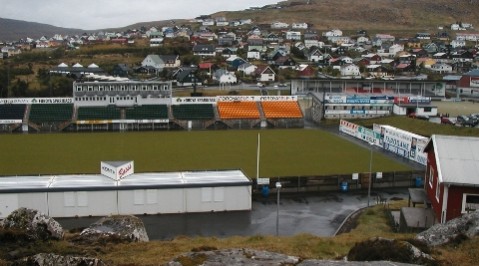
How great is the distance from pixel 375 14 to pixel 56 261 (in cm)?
14410

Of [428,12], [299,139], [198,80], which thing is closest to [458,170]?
[299,139]

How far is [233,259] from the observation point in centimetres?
762

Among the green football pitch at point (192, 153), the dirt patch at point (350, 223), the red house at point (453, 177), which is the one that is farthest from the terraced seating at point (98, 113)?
the red house at point (453, 177)

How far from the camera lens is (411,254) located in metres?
8.80

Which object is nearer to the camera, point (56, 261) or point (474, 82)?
point (56, 261)

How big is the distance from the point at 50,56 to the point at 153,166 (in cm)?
6108

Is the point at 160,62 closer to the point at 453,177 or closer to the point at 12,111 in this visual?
the point at 12,111

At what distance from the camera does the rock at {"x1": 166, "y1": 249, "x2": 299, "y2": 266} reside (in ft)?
24.5

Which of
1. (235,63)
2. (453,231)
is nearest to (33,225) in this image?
(453,231)

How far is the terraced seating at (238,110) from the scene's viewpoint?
3994 centimetres

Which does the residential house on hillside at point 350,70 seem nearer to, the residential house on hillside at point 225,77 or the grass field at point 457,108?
the residential house on hillside at point 225,77

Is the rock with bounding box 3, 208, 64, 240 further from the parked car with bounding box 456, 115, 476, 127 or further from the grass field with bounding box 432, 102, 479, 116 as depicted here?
the grass field with bounding box 432, 102, 479, 116

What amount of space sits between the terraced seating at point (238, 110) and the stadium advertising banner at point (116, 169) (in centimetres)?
2021

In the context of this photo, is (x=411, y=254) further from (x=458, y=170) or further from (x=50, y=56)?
(x=50, y=56)
